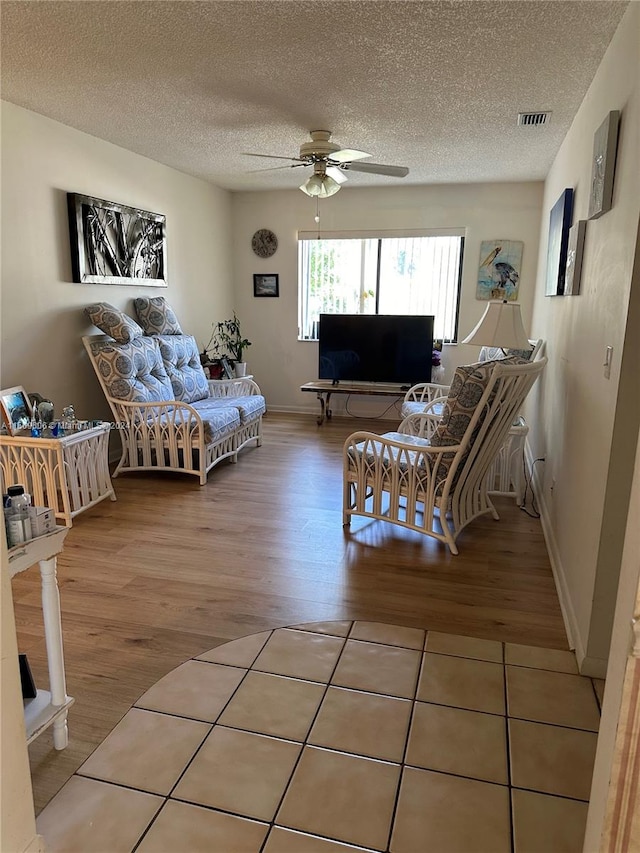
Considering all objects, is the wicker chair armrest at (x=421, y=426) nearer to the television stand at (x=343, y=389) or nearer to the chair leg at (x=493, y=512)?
the chair leg at (x=493, y=512)

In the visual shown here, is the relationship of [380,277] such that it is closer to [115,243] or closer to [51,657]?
[115,243]

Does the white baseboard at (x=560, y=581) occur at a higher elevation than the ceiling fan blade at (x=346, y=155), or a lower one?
lower

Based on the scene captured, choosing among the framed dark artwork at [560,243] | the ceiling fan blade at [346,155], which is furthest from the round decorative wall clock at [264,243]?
the framed dark artwork at [560,243]

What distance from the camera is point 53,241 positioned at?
392cm

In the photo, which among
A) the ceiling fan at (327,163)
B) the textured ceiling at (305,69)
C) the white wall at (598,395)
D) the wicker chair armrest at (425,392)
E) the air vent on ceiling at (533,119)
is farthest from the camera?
the wicker chair armrest at (425,392)

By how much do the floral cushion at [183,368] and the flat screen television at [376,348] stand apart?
62.2 inches

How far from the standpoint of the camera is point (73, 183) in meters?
4.06

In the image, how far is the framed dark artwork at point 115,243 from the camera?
13.4 feet

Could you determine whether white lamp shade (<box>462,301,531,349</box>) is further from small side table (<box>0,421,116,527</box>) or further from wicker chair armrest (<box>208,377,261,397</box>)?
small side table (<box>0,421,116,527</box>)

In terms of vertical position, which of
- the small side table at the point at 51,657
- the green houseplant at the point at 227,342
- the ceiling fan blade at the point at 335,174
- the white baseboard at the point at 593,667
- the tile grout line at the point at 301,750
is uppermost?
the ceiling fan blade at the point at 335,174

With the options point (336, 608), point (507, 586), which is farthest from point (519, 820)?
point (507, 586)

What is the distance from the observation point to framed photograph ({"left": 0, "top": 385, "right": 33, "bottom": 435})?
11.0 ft

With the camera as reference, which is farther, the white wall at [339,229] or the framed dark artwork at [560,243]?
the white wall at [339,229]

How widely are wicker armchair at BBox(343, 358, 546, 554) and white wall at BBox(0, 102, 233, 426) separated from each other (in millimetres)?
2234
